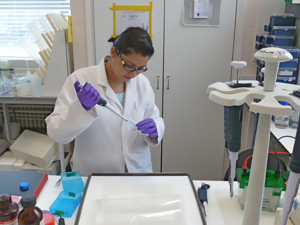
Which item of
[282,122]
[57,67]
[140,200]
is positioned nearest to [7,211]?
[140,200]

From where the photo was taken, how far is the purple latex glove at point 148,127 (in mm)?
1394

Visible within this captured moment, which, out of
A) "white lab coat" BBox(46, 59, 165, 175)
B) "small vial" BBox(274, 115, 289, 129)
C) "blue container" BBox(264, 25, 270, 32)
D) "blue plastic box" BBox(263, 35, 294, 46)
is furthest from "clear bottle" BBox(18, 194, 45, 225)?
"blue container" BBox(264, 25, 270, 32)

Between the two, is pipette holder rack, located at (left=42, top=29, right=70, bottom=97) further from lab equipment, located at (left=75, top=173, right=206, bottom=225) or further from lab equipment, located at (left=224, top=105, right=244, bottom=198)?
lab equipment, located at (left=224, top=105, right=244, bottom=198)

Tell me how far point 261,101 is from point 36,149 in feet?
6.88

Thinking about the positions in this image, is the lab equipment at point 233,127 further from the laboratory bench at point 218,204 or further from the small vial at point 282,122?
the small vial at point 282,122

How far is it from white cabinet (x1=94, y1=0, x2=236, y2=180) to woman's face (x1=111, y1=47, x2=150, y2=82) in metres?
1.04

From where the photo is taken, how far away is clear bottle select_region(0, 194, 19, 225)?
0.79 m

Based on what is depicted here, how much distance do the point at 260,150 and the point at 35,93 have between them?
2.11 meters

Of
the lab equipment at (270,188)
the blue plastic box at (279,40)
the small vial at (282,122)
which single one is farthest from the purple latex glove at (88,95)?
the blue plastic box at (279,40)

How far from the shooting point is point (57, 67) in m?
2.44

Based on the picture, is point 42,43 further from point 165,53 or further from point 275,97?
point 275,97

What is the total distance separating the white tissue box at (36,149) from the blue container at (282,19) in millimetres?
1979

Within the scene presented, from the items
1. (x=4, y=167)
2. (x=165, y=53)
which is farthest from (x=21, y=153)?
(x=165, y=53)

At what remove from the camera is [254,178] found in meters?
0.90
